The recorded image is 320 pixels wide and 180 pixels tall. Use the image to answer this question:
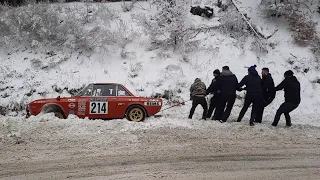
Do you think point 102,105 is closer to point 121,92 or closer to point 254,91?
point 121,92

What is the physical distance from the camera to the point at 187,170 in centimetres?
618

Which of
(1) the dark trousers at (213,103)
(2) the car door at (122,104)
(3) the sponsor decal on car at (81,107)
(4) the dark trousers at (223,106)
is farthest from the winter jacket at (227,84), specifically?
(3) the sponsor decal on car at (81,107)

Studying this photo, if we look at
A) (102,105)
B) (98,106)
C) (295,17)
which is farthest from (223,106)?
(295,17)

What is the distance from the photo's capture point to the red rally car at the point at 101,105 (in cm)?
984

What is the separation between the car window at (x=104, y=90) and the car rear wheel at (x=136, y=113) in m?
0.73

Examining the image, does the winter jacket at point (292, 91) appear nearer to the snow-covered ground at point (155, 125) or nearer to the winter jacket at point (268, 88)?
the winter jacket at point (268, 88)

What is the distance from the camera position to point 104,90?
33.6 ft

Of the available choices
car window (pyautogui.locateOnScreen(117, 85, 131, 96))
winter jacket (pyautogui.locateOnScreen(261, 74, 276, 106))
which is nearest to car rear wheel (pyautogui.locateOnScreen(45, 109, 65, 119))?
car window (pyautogui.locateOnScreen(117, 85, 131, 96))

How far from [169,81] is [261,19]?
6.93 m

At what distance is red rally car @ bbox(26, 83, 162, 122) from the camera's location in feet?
32.3

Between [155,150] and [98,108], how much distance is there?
133 inches

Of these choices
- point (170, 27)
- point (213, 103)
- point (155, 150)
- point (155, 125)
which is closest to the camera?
point (155, 150)

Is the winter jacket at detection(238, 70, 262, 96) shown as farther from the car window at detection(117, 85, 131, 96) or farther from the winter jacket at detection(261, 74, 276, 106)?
the car window at detection(117, 85, 131, 96)

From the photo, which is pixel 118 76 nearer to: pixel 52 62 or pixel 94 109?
pixel 52 62
